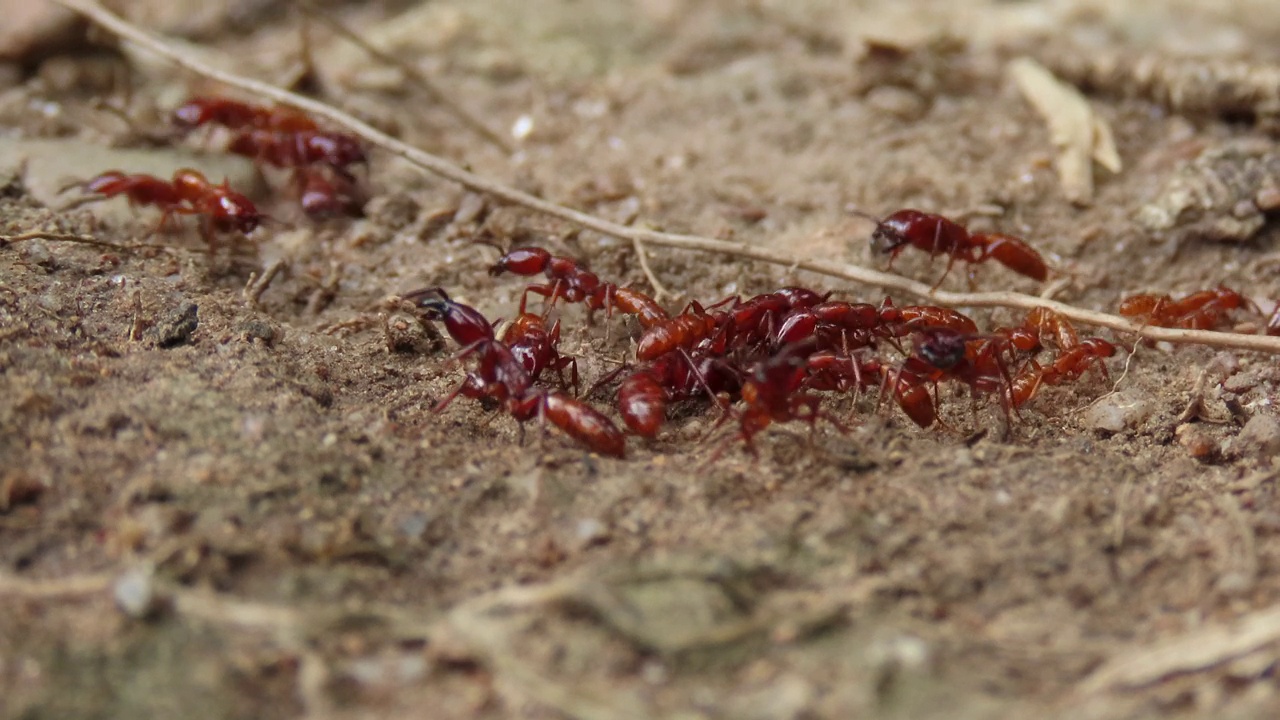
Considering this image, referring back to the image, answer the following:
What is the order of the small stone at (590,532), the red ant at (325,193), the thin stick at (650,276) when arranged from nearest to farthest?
the small stone at (590,532) < the thin stick at (650,276) < the red ant at (325,193)

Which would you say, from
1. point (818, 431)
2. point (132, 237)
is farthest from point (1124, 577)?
point (132, 237)

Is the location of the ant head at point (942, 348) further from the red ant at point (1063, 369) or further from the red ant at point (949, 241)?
the red ant at point (949, 241)

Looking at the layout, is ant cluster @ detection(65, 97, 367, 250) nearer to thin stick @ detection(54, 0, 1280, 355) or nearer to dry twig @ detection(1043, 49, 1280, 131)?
thin stick @ detection(54, 0, 1280, 355)

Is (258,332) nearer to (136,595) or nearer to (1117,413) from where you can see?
(136,595)

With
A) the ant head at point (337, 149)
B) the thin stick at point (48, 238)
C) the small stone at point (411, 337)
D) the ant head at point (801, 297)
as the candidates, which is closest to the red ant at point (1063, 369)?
the ant head at point (801, 297)

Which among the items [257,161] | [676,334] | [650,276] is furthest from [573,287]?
[257,161]

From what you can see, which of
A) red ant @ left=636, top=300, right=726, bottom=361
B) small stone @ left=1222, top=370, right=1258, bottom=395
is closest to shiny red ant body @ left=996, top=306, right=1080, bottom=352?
small stone @ left=1222, top=370, right=1258, bottom=395

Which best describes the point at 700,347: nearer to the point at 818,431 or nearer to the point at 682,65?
the point at 818,431
